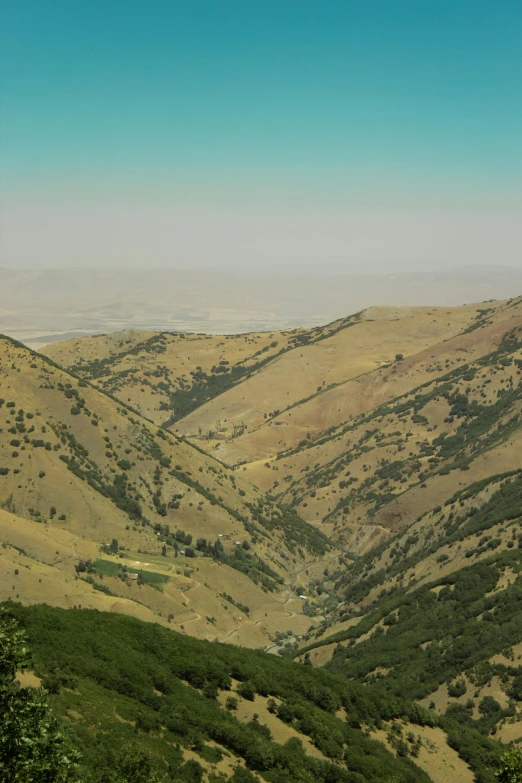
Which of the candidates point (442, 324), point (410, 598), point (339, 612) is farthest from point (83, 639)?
point (442, 324)

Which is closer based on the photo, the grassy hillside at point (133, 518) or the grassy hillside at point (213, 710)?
the grassy hillside at point (213, 710)

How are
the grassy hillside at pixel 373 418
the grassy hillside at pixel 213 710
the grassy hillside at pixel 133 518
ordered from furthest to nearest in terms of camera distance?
the grassy hillside at pixel 373 418
the grassy hillside at pixel 133 518
the grassy hillside at pixel 213 710

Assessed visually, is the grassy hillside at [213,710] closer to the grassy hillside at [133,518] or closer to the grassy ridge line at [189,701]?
the grassy ridge line at [189,701]

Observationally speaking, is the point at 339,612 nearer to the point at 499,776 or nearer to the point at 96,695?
the point at 96,695

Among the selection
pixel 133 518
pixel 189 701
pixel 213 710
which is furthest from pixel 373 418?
pixel 189 701

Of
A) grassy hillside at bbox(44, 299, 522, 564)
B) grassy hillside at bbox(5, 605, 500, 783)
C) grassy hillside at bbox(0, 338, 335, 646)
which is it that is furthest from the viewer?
grassy hillside at bbox(44, 299, 522, 564)

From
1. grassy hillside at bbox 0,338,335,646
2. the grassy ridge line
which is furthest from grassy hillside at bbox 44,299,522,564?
the grassy ridge line

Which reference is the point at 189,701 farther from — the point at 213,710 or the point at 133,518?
the point at 133,518

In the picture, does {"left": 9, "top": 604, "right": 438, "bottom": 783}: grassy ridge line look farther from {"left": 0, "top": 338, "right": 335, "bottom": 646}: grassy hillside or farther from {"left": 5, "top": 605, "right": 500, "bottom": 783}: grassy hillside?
{"left": 0, "top": 338, "right": 335, "bottom": 646}: grassy hillside

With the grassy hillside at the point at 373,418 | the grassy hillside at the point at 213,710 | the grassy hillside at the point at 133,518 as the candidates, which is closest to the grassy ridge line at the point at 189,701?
the grassy hillside at the point at 213,710
